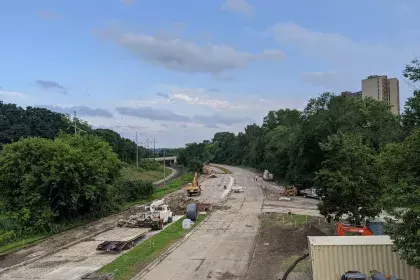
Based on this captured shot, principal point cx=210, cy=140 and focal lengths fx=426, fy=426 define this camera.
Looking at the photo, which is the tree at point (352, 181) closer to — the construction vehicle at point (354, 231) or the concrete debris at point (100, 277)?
the construction vehicle at point (354, 231)

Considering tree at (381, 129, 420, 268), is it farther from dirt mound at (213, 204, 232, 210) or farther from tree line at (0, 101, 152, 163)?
tree line at (0, 101, 152, 163)

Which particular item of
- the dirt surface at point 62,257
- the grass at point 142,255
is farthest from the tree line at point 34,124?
the grass at point 142,255

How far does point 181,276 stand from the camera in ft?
70.0

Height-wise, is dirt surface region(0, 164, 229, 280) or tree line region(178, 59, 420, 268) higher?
tree line region(178, 59, 420, 268)

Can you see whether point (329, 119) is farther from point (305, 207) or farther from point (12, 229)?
point (12, 229)

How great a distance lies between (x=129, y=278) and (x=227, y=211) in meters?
26.5

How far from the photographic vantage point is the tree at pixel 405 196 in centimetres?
1297

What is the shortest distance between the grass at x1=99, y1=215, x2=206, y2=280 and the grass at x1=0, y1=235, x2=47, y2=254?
8179 millimetres

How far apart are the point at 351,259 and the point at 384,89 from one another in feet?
243

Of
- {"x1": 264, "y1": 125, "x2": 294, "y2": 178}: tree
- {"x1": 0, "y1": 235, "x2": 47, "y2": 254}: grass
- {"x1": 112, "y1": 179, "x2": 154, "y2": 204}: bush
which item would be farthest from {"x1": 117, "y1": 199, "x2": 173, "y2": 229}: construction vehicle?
{"x1": 264, "y1": 125, "x2": 294, "y2": 178}: tree

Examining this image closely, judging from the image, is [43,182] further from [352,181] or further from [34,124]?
[34,124]

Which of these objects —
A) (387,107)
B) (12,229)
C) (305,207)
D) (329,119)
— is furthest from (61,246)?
(387,107)

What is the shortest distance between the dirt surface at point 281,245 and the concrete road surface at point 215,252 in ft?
2.18

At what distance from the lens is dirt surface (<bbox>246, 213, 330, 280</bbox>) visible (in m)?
21.7
